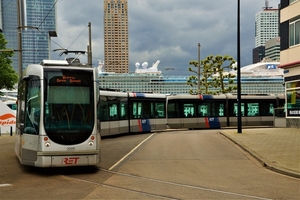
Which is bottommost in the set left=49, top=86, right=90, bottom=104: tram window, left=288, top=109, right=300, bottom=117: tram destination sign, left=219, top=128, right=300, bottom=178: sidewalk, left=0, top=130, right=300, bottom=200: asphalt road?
left=0, top=130, right=300, bottom=200: asphalt road

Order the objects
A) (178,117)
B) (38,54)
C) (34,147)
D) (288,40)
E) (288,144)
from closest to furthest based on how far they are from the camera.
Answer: (34,147) → (288,144) → (288,40) → (178,117) → (38,54)

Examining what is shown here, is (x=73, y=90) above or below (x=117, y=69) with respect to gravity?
below

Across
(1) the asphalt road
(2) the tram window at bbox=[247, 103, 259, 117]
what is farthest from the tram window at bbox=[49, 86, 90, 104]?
(2) the tram window at bbox=[247, 103, 259, 117]

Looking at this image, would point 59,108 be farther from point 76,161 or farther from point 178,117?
point 178,117

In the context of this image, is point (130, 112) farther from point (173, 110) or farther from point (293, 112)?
point (293, 112)

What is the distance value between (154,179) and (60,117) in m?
3.04

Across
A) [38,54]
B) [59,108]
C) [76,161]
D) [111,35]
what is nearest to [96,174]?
[76,161]

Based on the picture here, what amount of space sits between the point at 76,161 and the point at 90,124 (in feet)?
3.51

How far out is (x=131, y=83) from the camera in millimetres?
79000

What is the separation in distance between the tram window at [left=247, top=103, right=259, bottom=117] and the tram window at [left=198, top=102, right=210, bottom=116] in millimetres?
4248

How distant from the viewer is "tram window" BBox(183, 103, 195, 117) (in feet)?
108

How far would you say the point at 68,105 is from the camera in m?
10.5

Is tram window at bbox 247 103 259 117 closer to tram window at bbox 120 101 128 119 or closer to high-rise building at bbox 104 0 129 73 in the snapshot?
tram window at bbox 120 101 128 119

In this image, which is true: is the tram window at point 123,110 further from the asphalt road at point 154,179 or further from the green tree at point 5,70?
the green tree at point 5,70
